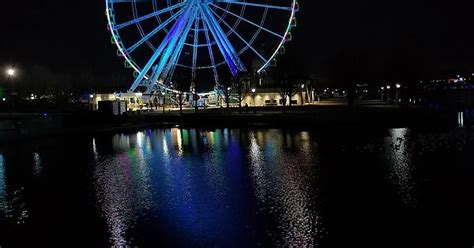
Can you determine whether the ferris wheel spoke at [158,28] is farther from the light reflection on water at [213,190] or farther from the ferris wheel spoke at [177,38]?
the light reflection on water at [213,190]

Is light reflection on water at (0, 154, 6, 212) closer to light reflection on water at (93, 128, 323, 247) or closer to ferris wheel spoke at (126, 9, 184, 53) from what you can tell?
light reflection on water at (93, 128, 323, 247)

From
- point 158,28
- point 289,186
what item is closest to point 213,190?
point 289,186

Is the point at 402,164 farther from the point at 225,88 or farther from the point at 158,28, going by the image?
the point at 225,88

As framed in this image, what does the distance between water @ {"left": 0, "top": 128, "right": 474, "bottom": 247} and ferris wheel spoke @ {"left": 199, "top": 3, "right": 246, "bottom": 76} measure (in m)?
27.2

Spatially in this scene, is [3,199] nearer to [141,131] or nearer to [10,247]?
[10,247]

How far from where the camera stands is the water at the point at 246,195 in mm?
11469

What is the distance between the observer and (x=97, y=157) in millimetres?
25688

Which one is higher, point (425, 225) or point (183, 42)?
point (183, 42)

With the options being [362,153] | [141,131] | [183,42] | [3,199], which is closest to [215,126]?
[141,131]

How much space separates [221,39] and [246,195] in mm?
41549

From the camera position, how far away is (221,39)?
183 feet

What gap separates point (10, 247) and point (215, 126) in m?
33.2

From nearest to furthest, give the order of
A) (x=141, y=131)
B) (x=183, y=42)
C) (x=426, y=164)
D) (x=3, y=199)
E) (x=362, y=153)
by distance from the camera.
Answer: (x=3, y=199) < (x=426, y=164) < (x=362, y=153) < (x=141, y=131) < (x=183, y=42)

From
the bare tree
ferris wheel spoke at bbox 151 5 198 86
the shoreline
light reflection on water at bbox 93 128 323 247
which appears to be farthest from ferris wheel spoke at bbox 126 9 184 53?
light reflection on water at bbox 93 128 323 247
